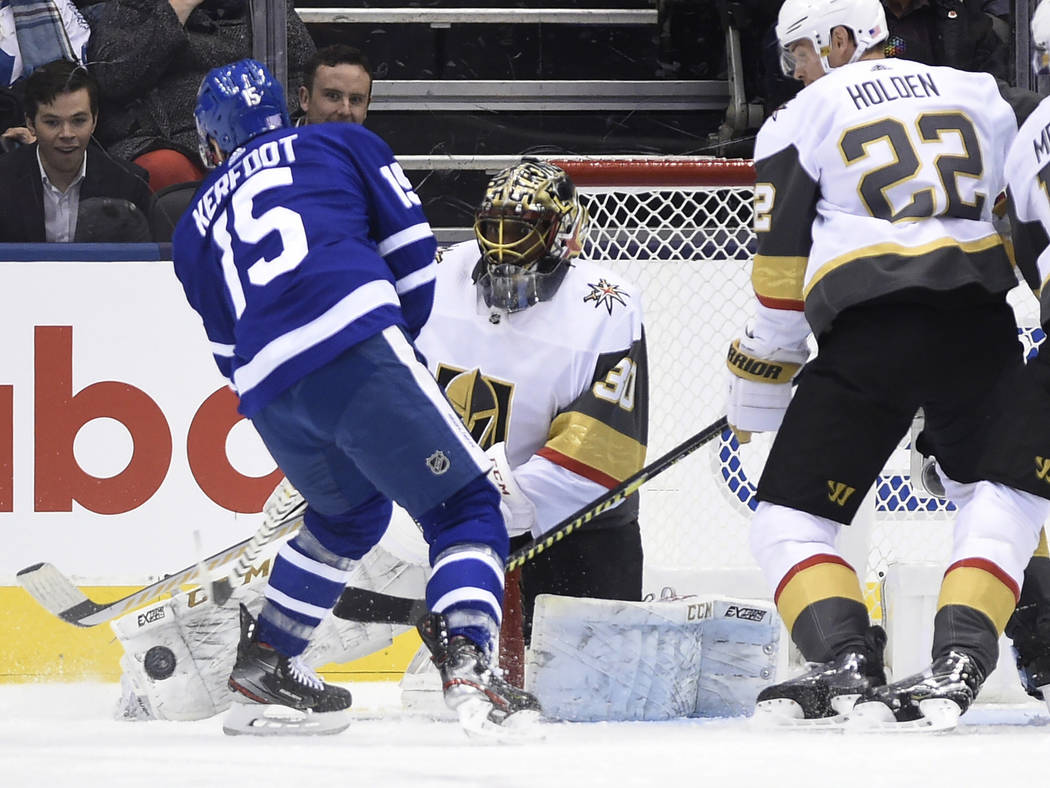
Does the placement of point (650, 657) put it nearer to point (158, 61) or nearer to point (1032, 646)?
point (1032, 646)

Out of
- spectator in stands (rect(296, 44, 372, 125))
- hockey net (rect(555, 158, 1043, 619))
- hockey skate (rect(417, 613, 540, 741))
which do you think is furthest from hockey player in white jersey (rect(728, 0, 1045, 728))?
spectator in stands (rect(296, 44, 372, 125))

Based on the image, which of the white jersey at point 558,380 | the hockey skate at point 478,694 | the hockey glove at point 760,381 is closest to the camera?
the hockey skate at point 478,694

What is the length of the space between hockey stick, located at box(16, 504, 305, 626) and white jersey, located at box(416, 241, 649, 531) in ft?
1.67

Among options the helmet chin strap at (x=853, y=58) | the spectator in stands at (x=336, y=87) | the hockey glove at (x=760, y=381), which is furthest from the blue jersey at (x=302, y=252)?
the spectator in stands at (x=336, y=87)

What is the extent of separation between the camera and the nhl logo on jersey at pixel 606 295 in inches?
124

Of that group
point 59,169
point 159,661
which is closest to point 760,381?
point 159,661

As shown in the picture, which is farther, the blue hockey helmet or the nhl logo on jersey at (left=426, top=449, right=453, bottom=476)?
the blue hockey helmet

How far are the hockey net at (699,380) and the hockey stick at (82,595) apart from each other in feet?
3.04

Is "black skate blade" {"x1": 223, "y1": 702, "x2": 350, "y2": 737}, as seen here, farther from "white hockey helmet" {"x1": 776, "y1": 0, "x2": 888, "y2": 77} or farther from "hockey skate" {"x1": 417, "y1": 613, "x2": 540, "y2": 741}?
"white hockey helmet" {"x1": 776, "y1": 0, "x2": 888, "y2": 77}

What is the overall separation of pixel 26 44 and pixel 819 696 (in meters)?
2.96

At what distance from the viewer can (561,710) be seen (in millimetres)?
2994

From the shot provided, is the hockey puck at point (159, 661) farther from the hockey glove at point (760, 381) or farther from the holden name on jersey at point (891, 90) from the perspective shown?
the holden name on jersey at point (891, 90)

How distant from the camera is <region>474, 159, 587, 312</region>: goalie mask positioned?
3.06m

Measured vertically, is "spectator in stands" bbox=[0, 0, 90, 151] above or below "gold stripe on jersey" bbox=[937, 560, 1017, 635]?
above
